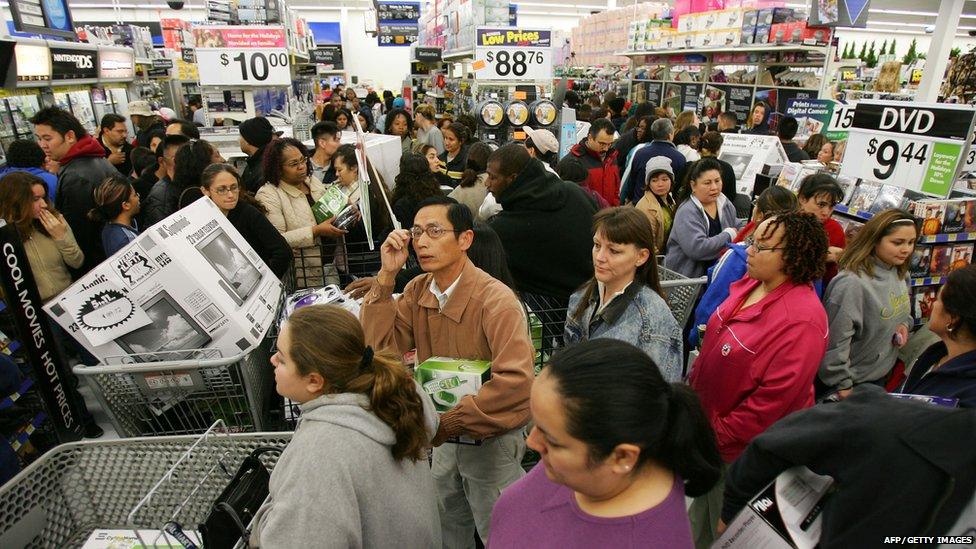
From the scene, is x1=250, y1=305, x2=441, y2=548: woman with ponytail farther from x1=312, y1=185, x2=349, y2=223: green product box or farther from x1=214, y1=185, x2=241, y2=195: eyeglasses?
x1=312, y1=185, x2=349, y2=223: green product box

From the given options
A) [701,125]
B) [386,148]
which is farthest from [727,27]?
[386,148]

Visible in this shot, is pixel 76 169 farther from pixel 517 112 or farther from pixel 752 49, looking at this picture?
pixel 752 49

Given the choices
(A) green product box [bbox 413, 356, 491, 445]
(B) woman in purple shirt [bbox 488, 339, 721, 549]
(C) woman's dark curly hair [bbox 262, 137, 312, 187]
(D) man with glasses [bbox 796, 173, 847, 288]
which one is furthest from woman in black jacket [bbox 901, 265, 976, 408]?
(C) woman's dark curly hair [bbox 262, 137, 312, 187]

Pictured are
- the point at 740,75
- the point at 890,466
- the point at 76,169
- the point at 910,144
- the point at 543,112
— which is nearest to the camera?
the point at 890,466

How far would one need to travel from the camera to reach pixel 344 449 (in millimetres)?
1335

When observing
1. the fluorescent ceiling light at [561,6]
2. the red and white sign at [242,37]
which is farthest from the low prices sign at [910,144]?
the fluorescent ceiling light at [561,6]

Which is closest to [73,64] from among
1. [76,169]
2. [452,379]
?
[76,169]

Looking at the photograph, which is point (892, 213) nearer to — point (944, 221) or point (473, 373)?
point (944, 221)

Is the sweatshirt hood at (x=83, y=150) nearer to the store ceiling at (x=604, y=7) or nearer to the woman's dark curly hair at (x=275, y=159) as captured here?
the woman's dark curly hair at (x=275, y=159)

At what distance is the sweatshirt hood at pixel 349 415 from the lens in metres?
1.37

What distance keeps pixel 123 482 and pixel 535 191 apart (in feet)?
7.08

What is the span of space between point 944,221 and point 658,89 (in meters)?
9.72

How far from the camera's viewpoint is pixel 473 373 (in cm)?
184

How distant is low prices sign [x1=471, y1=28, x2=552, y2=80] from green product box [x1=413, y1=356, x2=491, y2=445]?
20.7 ft
